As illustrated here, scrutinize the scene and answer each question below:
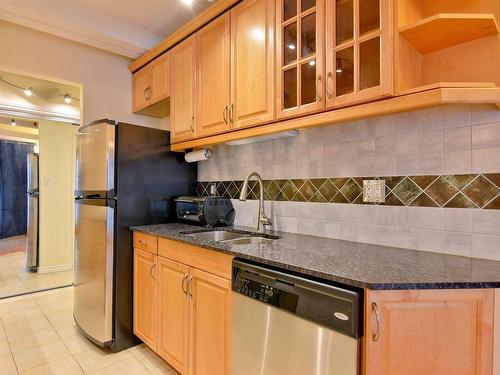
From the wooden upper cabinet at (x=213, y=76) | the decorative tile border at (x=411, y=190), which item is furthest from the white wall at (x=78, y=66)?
the decorative tile border at (x=411, y=190)

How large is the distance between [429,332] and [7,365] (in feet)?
8.17

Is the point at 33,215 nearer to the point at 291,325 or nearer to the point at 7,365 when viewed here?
the point at 7,365

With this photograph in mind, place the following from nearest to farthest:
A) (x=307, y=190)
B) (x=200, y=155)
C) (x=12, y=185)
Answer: (x=307, y=190), (x=200, y=155), (x=12, y=185)

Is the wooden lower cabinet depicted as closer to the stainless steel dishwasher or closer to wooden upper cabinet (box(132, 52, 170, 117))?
the stainless steel dishwasher

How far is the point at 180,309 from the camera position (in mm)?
1758

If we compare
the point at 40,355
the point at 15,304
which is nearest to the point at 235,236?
the point at 40,355

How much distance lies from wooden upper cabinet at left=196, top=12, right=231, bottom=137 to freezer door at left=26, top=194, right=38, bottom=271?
3262 mm

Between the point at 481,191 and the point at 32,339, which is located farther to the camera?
the point at 32,339

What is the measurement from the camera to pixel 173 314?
71.5 inches

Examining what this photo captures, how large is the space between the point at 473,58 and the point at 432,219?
0.72m

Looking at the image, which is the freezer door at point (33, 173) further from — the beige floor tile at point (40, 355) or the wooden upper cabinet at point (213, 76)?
the wooden upper cabinet at point (213, 76)

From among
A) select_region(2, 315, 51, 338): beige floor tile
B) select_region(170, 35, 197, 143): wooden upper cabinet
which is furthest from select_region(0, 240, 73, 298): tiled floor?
select_region(170, 35, 197, 143): wooden upper cabinet

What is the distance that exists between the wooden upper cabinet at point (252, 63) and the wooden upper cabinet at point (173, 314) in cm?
99

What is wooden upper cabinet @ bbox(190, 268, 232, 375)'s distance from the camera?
1.46m
